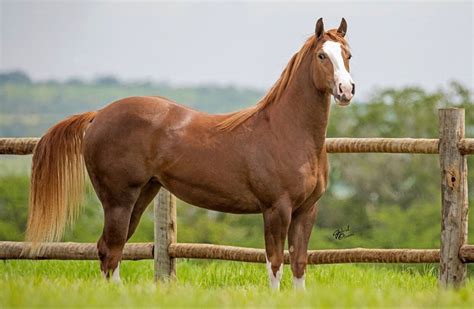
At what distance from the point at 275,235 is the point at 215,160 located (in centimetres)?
70

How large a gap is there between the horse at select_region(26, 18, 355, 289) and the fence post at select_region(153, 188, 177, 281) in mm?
737

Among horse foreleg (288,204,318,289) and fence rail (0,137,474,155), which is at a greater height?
fence rail (0,137,474,155)

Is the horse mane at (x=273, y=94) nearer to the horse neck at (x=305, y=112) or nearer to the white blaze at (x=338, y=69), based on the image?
the horse neck at (x=305, y=112)

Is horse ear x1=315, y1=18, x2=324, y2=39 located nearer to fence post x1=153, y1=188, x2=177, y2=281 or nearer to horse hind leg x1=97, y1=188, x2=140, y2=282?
horse hind leg x1=97, y1=188, x2=140, y2=282

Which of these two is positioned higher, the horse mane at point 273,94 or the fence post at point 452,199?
the horse mane at point 273,94

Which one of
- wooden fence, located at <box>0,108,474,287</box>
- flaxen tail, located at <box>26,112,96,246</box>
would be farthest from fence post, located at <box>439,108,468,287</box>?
flaxen tail, located at <box>26,112,96,246</box>

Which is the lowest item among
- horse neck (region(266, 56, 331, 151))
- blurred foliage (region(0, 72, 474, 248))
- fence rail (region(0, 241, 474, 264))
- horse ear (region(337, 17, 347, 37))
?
blurred foliage (region(0, 72, 474, 248))

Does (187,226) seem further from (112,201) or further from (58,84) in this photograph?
(58,84)

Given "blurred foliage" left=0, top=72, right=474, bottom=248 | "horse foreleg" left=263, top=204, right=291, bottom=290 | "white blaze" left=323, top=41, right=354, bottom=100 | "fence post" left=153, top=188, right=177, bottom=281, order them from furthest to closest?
"blurred foliage" left=0, top=72, right=474, bottom=248
"fence post" left=153, top=188, right=177, bottom=281
"horse foreleg" left=263, top=204, right=291, bottom=290
"white blaze" left=323, top=41, right=354, bottom=100

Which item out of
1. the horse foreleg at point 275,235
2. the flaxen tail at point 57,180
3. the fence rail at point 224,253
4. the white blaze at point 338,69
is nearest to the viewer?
the white blaze at point 338,69

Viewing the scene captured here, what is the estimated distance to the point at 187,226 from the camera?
3778cm

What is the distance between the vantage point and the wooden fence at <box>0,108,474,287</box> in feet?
22.7

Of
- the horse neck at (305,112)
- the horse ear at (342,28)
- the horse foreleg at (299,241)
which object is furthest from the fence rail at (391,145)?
the horse ear at (342,28)

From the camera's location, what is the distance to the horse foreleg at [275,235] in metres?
6.23
